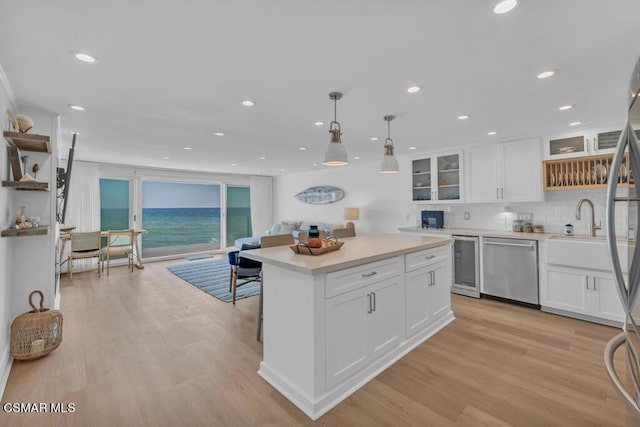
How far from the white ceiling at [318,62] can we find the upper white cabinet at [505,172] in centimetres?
51

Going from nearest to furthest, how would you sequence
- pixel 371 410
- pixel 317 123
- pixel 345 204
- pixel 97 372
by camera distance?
pixel 371 410, pixel 97 372, pixel 317 123, pixel 345 204

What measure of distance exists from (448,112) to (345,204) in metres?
4.11

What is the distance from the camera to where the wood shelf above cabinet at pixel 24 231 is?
2.23m

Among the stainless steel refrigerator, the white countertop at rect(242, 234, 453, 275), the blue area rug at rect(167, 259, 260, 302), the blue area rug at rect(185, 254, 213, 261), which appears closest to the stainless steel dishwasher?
the white countertop at rect(242, 234, 453, 275)

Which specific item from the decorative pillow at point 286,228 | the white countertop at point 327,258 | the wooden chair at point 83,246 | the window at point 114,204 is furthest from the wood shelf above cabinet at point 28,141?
the decorative pillow at point 286,228

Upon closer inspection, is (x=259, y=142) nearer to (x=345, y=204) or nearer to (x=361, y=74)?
(x=361, y=74)

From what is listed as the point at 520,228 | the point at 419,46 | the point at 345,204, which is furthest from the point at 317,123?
the point at 345,204

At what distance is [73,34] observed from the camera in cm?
161

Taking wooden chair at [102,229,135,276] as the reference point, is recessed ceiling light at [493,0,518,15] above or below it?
above

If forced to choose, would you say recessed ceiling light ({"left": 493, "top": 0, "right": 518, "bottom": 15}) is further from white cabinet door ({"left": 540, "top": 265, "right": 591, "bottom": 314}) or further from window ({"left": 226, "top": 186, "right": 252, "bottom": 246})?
window ({"left": 226, "top": 186, "right": 252, "bottom": 246})

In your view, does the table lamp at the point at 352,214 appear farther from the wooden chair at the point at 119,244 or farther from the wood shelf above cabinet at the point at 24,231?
the wood shelf above cabinet at the point at 24,231

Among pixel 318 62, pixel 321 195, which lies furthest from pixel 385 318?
pixel 321 195

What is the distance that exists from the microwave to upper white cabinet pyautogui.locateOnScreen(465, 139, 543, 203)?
557 mm

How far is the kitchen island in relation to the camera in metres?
1.86
